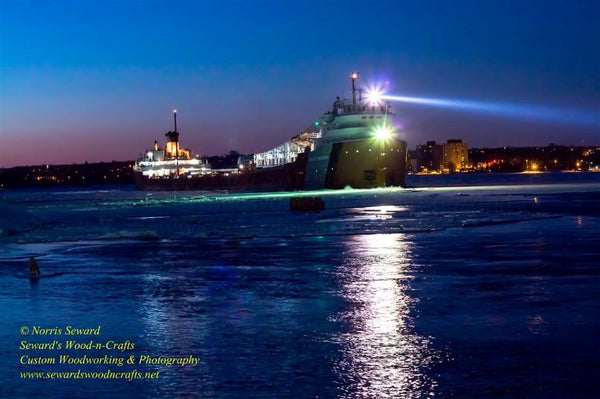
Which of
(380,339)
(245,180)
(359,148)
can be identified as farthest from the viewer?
(245,180)

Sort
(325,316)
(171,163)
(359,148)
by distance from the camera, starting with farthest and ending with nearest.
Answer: (171,163)
(359,148)
(325,316)

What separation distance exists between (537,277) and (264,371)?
7.25 meters

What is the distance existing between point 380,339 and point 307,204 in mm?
31975

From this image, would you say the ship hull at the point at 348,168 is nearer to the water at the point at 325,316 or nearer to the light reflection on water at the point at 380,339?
the water at the point at 325,316

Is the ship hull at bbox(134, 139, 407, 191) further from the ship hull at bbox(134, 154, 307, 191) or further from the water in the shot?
the water

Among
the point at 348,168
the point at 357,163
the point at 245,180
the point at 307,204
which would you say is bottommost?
the point at 307,204

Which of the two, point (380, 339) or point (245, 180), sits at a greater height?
point (245, 180)

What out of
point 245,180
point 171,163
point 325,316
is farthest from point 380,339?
point 171,163

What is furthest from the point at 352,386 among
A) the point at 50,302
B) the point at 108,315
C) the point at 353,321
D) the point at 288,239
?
the point at 288,239

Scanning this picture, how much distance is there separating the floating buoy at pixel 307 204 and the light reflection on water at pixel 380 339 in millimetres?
24682

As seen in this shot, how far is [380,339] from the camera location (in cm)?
865

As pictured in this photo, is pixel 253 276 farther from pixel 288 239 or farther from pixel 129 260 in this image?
pixel 288 239

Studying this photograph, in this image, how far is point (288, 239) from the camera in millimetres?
23266

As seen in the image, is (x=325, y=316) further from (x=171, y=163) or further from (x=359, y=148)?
(x=171, y=163)
